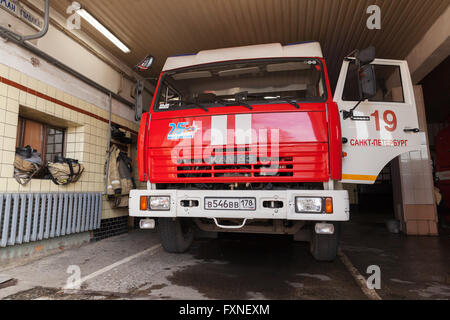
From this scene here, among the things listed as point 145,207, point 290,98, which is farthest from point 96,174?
point 290,98

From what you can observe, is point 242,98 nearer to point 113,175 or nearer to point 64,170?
point 64,170

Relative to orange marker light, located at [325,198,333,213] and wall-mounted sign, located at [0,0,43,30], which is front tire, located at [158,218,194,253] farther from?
wall-mounted sign, located at [0,0,43,30]

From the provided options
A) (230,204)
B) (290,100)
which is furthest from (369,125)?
(230,204)

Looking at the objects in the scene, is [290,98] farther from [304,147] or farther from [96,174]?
[96,174]

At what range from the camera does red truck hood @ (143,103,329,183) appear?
243 cm

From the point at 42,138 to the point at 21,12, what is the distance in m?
1.77

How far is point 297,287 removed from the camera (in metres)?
2.38

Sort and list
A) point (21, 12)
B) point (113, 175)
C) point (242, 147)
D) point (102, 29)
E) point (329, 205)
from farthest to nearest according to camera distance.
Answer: point (113, 175) → point (102, 29) → point (21, 12) → point (242, 147) → point (329, 205)

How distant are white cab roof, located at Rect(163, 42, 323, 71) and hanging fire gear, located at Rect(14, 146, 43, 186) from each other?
7.37ft

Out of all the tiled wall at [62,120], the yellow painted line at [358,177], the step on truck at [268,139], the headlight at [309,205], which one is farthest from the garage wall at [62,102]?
the yellow painted line at [358,177]

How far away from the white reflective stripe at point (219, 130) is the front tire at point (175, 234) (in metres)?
1.21

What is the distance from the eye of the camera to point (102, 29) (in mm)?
4375

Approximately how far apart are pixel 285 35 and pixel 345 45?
1.22m

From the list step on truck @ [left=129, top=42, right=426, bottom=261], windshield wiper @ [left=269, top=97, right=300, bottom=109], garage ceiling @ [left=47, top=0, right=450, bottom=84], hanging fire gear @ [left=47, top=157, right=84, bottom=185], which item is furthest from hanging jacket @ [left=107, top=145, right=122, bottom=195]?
windshield wiper @ [left=269, top=97, right=300, bottom=109]
